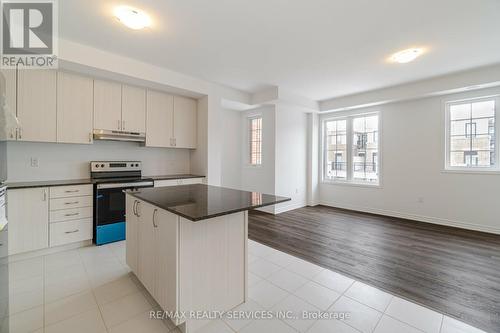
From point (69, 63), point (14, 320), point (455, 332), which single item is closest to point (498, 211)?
point (455, 332)

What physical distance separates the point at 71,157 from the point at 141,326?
117 inches

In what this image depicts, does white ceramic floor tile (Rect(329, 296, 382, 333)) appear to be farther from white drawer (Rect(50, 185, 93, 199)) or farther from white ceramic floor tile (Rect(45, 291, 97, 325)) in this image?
white drawer (Rect(50, 185, 93, 199))

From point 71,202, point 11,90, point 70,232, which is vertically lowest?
point 70,232

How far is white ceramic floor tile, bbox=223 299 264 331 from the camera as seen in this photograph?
1.74m

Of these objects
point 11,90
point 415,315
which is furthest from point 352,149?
point 11,90

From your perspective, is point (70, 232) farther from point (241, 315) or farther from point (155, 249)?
point (241, 315)

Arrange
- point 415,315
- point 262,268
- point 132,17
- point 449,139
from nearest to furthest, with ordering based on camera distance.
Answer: point 415,315 → point 132,17 → point 262,268 → point 449,139

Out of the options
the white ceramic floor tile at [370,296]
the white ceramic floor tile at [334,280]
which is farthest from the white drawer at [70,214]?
the white ceramic floor tile at [370,296]

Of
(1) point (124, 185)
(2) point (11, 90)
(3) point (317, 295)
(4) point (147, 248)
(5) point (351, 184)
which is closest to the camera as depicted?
(4) point (147, 248)

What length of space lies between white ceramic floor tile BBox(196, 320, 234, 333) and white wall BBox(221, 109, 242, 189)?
412cm

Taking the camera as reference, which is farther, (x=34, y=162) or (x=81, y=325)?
(x=34, y=162)

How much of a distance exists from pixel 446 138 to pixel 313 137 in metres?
2.70

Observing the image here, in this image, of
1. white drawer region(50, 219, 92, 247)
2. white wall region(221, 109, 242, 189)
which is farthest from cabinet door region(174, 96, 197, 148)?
white drawer region(50, 219, 92, 247)

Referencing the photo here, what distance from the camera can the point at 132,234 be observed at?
7.59 feet
